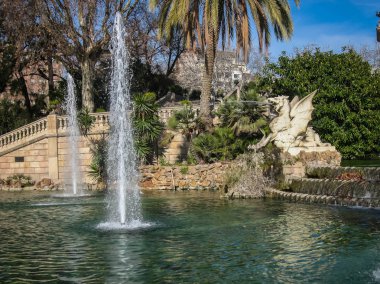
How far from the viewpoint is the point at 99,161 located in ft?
86.0

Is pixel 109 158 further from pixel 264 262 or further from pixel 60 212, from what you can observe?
pixel 264 262

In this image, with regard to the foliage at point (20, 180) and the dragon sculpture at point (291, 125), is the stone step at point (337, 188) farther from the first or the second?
the foliage at point (20, 180)

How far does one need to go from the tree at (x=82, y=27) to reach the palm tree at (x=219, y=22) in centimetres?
657

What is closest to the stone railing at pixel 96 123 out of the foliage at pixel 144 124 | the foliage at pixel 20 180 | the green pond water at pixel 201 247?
the foliage at pixel 144 124

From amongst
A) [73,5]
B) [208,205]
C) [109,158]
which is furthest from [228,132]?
[73,5]

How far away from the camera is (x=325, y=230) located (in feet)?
37.9

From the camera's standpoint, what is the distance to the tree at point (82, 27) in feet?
101

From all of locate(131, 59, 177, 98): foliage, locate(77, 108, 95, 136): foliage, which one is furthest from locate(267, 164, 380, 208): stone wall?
locate(131, 59, 177, 98): foliage

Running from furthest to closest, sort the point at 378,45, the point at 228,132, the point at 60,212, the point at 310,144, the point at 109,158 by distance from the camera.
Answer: the point at 378,45, the point at 109,158, the point at 228,132, the point at 310,144, the point at 60,212

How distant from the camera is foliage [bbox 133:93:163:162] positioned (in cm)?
2561

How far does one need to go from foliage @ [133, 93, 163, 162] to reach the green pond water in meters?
9.73

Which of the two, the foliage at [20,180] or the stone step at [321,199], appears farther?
the foliage at [20,180]

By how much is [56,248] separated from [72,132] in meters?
18.5

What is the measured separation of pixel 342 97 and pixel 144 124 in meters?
12.0
